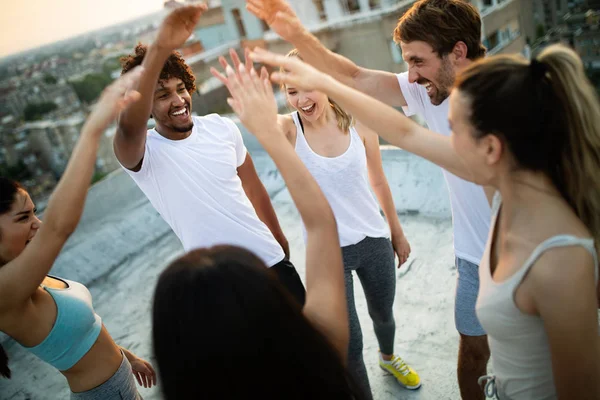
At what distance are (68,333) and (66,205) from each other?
2.22 feet

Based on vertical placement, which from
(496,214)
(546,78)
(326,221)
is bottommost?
(496,214)

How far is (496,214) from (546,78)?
1.36ft

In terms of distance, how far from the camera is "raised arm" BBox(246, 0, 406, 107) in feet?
5.45

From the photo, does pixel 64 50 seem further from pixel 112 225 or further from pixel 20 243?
pixel 20 243

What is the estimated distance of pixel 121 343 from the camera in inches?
130

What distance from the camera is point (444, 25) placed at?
65.6 inches

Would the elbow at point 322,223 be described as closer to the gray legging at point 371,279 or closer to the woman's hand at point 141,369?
the gray legging at point 371,279

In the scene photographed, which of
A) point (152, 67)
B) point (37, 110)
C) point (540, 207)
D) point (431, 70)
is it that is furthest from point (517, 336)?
point (37, 110)

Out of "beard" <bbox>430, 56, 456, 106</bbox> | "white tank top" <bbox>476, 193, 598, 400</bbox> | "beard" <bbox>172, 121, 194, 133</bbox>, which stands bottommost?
"white tank top" <bbox>476, 193, 598, 400</bbox>

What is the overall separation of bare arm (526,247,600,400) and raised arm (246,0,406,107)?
1138 mm

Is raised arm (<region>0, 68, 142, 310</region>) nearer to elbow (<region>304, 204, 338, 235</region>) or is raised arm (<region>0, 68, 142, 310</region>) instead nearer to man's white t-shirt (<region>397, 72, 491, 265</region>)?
elbow (<region>304, 204, 338, 235</region>)

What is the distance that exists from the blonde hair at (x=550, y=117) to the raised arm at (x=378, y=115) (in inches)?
10.2

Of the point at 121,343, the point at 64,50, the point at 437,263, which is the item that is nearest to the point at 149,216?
Answer: the point at 121,343

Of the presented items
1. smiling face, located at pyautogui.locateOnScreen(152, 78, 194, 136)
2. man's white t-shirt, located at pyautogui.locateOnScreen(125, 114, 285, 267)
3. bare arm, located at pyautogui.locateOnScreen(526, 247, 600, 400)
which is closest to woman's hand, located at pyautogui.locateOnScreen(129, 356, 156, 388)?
man's white t-shirt, located at pyautogui.locateOnScreen(125, 114, 285, 267)
